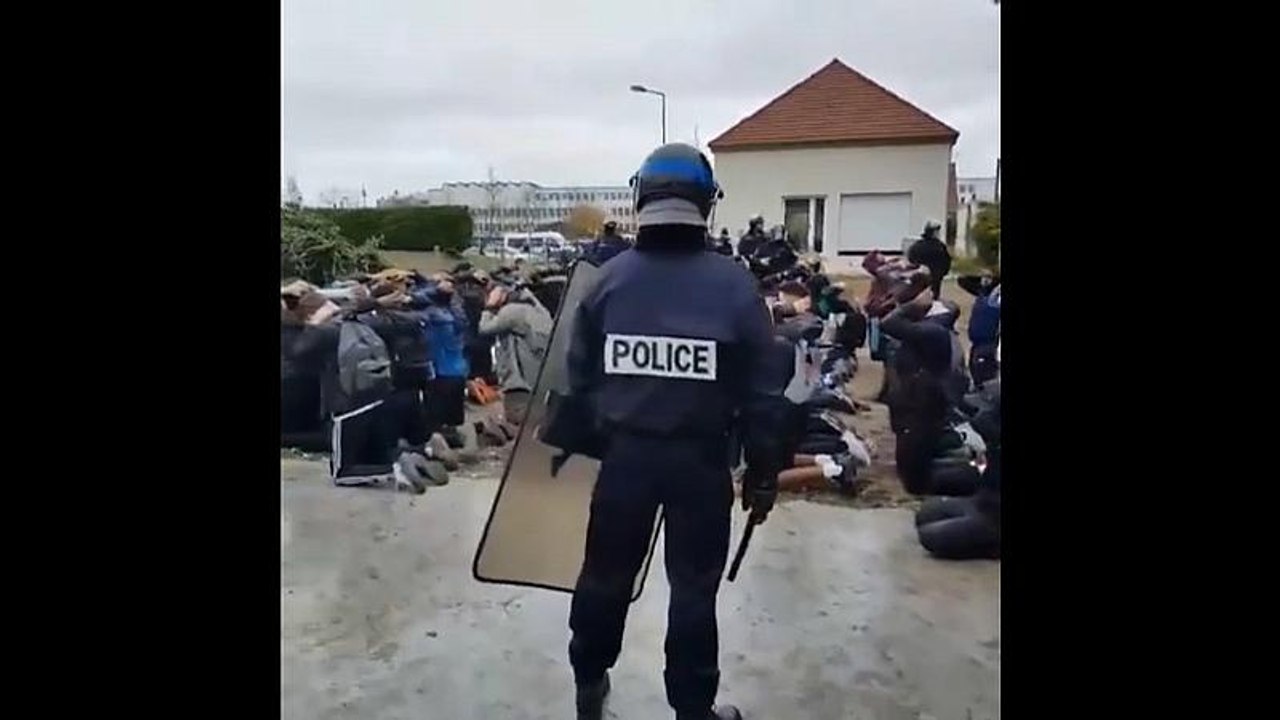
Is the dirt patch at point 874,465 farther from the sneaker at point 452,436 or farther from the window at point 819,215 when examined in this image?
the sneaker at point 452,436

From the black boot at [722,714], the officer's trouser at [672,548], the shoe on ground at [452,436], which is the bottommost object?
the black boot at [722,714]

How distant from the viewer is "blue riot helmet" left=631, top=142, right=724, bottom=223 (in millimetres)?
1771

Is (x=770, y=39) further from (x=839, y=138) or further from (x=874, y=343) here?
(x=874, y=343)

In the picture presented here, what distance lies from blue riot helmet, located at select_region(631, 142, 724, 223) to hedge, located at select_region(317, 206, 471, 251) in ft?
1.01

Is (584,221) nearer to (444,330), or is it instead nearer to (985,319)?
(444,330)

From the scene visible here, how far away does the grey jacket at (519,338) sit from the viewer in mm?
1837

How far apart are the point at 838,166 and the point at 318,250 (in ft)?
2.88

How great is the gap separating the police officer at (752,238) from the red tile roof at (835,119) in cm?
13

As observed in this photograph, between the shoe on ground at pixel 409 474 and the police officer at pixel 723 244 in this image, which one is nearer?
the police officer at pixel 723 244

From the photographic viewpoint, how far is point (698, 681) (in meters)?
1.78

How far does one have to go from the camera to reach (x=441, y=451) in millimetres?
1868

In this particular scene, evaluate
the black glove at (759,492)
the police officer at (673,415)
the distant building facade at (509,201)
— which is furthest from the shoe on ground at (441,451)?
the black glove at (759,492)

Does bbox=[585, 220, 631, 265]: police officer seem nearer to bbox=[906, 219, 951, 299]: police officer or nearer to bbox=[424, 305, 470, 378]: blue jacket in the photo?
bbox=[424, 305, 470, 378]: blue jacket
